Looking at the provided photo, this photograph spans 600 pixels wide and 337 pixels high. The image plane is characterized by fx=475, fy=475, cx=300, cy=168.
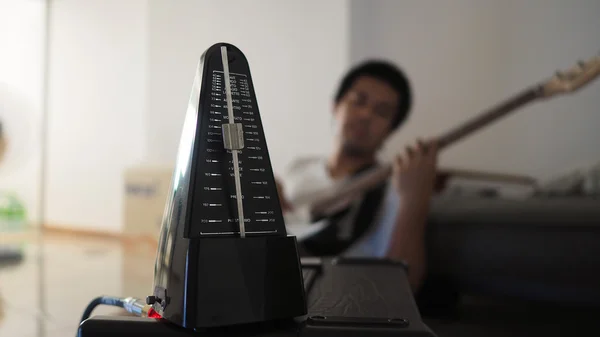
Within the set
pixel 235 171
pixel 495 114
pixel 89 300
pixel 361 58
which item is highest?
pixel 361 58

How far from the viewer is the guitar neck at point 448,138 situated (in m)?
1.05

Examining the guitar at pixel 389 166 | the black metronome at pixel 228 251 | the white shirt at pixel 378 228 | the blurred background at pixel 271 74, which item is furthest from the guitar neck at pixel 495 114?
the black metronome at pixel 228 251

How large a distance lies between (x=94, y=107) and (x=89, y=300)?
1267 mm

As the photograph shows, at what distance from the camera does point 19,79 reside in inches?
62.7

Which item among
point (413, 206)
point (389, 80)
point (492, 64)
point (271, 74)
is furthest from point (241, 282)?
point (492, 64)

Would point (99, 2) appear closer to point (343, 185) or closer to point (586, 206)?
point (343, 185)

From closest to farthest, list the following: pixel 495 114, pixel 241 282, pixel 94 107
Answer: pixel 241 282, pixel 495 114, pixel 94 107

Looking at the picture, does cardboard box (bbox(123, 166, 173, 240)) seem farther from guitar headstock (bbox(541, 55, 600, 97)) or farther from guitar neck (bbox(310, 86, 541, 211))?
guitar headstock (bbox(541, 55, 600, 97))

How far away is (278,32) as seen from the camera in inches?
63.6

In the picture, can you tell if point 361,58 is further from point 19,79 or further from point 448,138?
point 19,79

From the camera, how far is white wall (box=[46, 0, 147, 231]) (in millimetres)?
1808

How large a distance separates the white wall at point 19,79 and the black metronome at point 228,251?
42.4 inches

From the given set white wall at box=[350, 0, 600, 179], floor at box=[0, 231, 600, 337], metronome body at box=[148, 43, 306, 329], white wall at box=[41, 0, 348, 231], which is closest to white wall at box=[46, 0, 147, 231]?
white wall at box=[41, 0, 348, 231]

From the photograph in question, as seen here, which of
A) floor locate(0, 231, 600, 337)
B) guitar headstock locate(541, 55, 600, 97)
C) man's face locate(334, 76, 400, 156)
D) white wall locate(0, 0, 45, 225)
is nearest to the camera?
floor locate(0, 231, 600, 337)
